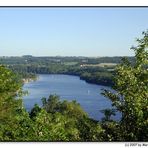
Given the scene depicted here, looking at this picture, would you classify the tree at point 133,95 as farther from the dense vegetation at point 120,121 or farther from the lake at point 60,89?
the lake at point 60,89

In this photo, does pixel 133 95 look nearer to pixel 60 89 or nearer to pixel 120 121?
pixel 120 121

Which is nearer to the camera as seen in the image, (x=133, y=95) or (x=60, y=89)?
(x=133, y=95)

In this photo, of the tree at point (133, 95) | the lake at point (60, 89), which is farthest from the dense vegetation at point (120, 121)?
the lake at point (60, 89)

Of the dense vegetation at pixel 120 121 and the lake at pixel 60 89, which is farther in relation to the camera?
the lake at pixel 60 89

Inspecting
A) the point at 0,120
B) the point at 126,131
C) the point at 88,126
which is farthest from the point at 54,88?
the point at 126,131

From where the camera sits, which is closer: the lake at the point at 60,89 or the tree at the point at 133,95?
the tree at the point at 133,95

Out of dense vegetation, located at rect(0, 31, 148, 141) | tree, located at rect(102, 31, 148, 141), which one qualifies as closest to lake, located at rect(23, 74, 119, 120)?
dense vegetation, located at rect(0, 31, 148, 141)

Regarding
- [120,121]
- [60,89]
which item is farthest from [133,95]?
[60,89]

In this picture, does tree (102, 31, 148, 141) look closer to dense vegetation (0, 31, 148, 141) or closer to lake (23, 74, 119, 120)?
dense vegetation (0, 31, 148, 141)
